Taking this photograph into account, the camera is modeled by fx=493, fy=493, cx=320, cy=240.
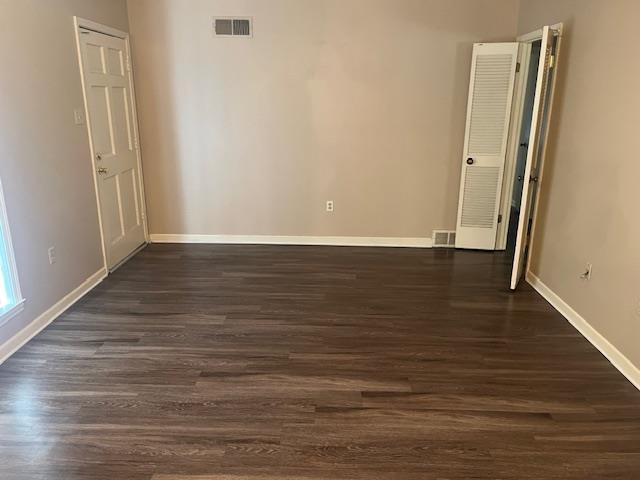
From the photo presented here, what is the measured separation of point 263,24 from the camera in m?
4.60

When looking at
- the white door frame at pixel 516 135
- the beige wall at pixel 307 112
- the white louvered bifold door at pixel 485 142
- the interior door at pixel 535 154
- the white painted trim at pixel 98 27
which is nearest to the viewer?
the interior door at pixel 535 154

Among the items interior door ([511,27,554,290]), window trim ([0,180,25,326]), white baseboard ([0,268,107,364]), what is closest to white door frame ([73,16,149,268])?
white baseboard ([0,268,107,364])

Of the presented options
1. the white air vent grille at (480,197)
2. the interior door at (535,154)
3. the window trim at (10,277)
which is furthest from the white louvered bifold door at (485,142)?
the window trim at (10,277)

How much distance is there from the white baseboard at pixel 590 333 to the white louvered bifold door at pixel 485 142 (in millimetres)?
872

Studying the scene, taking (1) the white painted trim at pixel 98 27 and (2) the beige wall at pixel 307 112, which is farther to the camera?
(2) the beige wall at pixel 307 112

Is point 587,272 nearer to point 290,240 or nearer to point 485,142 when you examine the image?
point 485,142

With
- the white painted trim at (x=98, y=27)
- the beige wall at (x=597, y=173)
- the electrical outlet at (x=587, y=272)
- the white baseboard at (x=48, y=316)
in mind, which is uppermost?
the white painted trim at (x=98, y=27)

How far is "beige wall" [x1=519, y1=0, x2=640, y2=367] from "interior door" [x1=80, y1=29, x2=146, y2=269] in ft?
12.0

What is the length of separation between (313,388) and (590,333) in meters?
1.89

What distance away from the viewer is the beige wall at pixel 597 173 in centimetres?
282

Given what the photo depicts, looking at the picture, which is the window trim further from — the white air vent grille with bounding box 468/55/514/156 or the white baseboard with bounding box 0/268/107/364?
the white air vent grille with bounding box 468/55/514/156

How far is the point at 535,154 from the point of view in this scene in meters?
3.75

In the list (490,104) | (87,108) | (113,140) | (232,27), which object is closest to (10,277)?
(87,108)

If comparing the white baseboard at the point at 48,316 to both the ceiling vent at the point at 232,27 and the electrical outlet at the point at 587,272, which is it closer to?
Answer: the ceiling vent at the point at 232,27
